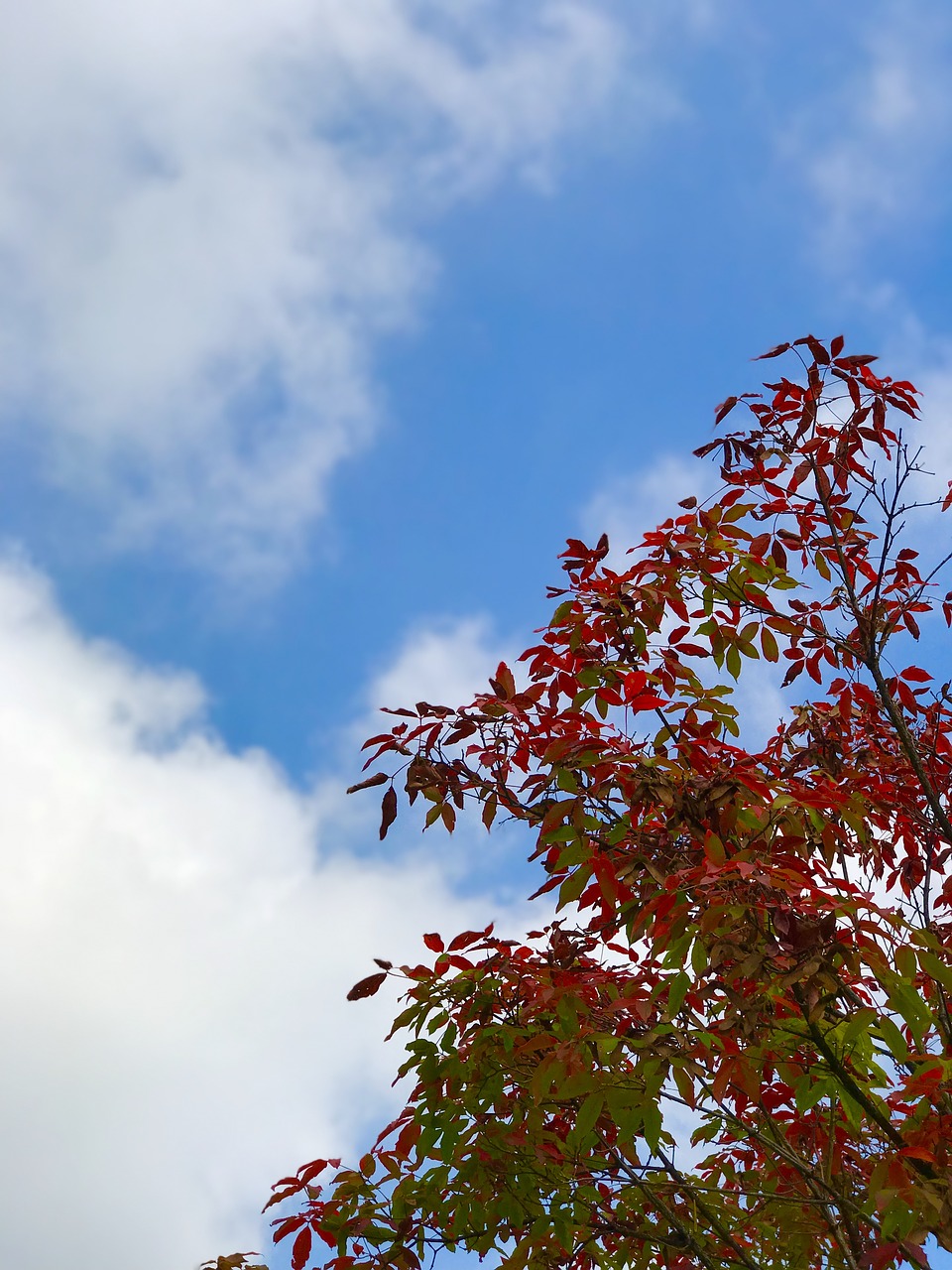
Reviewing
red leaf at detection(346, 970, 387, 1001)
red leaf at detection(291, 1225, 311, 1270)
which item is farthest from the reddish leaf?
red leaf at detection(291, 1225, 311, 1270)

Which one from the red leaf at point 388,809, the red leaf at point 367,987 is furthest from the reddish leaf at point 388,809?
the red leaf at point 367,987

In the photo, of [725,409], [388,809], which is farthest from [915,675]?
[388,809]

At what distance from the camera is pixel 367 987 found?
362 cm

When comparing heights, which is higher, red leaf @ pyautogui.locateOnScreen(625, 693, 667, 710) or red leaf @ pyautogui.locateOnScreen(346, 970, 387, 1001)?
red leaf @ pyautogui.locateOnScreen(625, 693, 667, 710)

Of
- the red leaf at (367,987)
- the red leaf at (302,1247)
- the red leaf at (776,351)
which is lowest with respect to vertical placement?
the red leaf at (302,1247)

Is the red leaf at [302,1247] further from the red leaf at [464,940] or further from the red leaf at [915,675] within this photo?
the red leaf at [915,675]

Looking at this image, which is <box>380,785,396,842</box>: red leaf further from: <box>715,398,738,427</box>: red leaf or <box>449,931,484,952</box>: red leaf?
<box>715,398,738,427</box>: red leaf

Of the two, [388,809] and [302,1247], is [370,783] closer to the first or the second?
[388,809]

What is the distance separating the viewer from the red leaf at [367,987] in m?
3.60

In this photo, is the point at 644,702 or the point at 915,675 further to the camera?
the point at 915,675

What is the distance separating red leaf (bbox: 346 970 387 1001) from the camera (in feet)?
→ 11.8

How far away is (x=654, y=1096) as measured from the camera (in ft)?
9.80

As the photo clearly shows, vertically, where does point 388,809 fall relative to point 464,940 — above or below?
above

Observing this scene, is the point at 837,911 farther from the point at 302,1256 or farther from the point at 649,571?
the point at 302,1256
